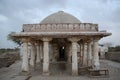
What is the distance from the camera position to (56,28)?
15938 millimetres

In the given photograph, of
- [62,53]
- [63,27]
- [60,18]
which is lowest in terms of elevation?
[62,53]

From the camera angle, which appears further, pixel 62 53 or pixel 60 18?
pixel 62 53

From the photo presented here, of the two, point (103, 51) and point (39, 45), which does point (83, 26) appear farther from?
point (103, 51)

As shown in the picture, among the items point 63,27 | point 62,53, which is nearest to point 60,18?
point 63,27

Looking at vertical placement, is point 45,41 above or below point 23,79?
above

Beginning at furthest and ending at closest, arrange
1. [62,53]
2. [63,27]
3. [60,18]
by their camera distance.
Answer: [62,53], [60,18], [63,27]

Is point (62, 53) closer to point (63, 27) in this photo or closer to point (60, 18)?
point (60, 18)

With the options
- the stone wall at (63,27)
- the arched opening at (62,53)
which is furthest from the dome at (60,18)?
the arched opening at (62,53)

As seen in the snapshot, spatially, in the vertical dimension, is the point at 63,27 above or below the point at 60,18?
below

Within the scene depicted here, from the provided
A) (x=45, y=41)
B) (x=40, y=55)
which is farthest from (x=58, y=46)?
(x=45, y=41)

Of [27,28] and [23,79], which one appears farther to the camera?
[27,28]

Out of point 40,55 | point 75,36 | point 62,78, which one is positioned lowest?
point 62,78

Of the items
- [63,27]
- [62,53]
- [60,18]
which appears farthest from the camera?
[62,53]

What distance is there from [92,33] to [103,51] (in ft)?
111
